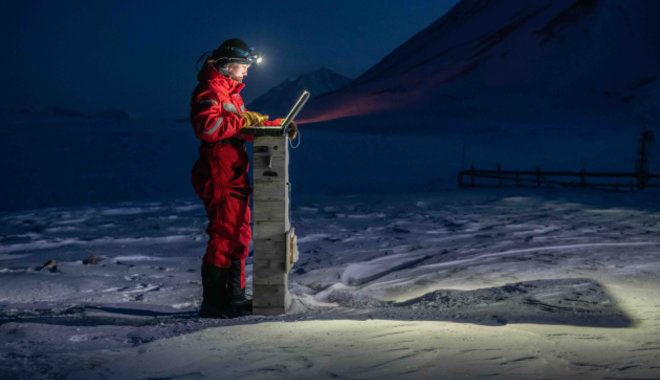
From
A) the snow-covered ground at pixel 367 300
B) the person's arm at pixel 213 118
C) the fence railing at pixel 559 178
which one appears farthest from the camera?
the fence railing at pixel 559 178

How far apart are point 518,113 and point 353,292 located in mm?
44460

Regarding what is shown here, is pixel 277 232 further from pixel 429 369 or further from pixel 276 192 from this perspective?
pixel 429 369

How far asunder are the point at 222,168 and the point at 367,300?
144cm

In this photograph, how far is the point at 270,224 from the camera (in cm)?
338

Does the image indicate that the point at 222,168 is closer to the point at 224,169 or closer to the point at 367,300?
the point at 224,169

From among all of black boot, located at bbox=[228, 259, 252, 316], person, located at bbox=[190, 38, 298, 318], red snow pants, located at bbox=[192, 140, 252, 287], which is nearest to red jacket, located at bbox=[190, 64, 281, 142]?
person, located at bbox=[190, 38, 298, 318]

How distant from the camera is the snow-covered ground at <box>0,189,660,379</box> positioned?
203 cm

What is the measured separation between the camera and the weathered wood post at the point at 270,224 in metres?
3.32

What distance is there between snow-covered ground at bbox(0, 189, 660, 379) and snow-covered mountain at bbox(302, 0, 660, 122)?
132 feet

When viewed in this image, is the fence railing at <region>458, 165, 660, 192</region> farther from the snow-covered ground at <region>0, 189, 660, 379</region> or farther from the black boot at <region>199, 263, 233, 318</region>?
the black boot at <region>199, 263, 233, 318</region>

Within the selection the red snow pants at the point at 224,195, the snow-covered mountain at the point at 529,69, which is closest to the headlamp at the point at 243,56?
the red snow pants at the point at 224,195

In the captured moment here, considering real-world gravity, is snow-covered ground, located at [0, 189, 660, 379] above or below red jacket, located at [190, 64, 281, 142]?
below

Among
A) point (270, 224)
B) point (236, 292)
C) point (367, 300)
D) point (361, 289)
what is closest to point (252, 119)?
point (270, 224)

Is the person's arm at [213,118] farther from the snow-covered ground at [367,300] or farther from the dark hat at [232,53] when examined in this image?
the snow-covered ground at [367,300]
